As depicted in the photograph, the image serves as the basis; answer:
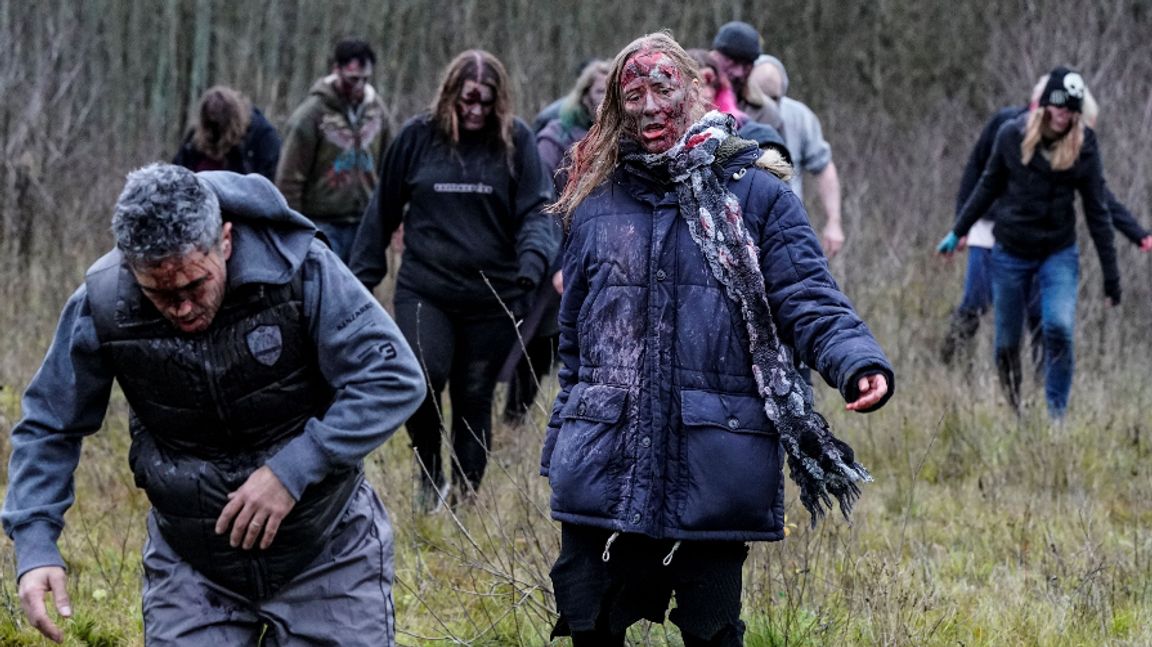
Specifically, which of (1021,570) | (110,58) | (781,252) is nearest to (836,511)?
(1021,570)

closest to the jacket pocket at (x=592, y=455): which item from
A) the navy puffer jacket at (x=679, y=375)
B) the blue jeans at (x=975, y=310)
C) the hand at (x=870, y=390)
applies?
the navy puffer jacket at (x=679, y=375)

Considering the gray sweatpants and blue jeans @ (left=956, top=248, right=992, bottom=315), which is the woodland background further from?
the gray sweatpants

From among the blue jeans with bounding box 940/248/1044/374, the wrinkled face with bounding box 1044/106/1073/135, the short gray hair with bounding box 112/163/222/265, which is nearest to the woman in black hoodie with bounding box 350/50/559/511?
the wrinkled face with bounding box 1044/106/1073/135

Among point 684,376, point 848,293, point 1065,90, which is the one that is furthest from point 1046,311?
point 684,376

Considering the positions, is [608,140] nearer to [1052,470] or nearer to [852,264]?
[1052,470]

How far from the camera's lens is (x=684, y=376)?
3.93 meters

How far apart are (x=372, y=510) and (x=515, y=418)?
183 inches

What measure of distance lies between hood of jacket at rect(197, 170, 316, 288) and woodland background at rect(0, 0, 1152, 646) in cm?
177

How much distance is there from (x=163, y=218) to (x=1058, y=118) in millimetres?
6429

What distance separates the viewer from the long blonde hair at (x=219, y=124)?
9.98 m

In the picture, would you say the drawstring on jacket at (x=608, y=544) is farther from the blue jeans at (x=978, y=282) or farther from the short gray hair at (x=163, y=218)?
the blue jeans at (x=978, y=282)

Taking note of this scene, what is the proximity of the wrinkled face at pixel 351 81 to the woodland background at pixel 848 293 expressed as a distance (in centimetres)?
195

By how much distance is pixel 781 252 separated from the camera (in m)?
3.98

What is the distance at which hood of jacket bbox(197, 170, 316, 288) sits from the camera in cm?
354
